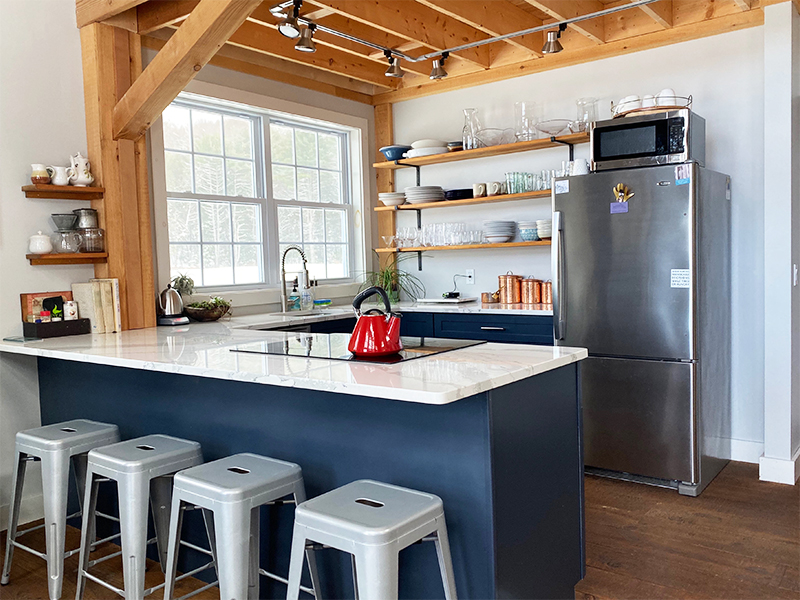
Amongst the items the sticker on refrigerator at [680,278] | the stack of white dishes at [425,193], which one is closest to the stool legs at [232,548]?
the sticker on refrigerator at [680,278]

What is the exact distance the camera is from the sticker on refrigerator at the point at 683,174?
3.41 meters

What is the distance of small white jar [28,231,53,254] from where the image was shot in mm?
3342

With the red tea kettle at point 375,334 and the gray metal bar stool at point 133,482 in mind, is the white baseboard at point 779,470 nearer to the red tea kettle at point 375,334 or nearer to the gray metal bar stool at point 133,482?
the red tea kettle at point 375,334

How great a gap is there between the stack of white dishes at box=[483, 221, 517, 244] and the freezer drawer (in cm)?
120

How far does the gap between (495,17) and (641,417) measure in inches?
98.0

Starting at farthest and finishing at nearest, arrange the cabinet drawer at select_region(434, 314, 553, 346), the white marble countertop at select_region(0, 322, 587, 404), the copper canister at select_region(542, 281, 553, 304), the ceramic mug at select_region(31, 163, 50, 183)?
the copper canister at select_region(542, 281, 553, 304) → the cabinet drawer at select_region(434, 314, 553, 346) → the ceramic mug at select_region(31, 163, 50, 183) → the white marble countertop at select_region(0, 322, 587, 404)

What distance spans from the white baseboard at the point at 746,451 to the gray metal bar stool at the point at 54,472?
134 inches

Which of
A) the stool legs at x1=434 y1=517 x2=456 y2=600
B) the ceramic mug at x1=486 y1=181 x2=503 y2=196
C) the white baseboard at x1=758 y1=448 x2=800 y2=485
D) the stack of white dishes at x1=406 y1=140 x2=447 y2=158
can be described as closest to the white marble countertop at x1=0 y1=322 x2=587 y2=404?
the stool legs at x1=434 y1=517 x2=456 y2=600

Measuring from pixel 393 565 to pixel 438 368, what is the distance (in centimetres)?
61

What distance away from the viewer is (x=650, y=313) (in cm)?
358

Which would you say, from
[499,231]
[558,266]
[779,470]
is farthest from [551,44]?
[779,470]

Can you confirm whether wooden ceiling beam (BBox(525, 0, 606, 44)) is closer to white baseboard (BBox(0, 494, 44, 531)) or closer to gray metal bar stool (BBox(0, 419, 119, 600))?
gray metal bar stool (BBox(0, 419, 119, 600))

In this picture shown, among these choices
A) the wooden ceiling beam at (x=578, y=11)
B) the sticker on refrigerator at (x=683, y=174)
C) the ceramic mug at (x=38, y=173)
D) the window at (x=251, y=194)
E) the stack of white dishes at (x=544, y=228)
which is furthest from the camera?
the stack of white dishes at (x=544, y=228)

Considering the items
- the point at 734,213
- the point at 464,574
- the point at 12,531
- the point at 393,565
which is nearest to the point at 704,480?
the point at 734,213
